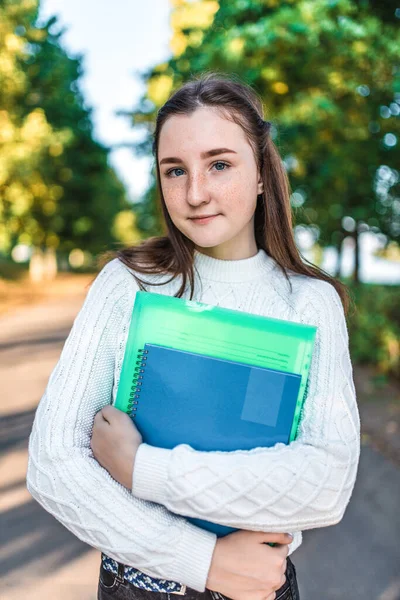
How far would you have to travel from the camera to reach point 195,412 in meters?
1.19

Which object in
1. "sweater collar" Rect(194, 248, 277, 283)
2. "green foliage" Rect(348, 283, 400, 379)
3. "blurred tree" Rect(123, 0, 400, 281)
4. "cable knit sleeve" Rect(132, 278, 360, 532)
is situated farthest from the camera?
"green foliage" Rect(348, 283, 400, 379)

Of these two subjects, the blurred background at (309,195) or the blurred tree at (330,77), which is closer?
the blurred background at (309,195)

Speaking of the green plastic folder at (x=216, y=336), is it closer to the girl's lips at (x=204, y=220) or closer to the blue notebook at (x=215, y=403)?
the blue notebook at (x=215, y=403)

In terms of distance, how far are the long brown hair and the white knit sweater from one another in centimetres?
21

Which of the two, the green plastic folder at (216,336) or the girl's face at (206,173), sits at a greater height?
the girl's face at (206,173)

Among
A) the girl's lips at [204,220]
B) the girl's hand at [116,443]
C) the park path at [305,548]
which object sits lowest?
the park path at [305,548]

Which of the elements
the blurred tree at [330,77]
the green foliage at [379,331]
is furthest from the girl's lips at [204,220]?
the green foliage at [379,331]

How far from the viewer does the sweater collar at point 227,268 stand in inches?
58.3

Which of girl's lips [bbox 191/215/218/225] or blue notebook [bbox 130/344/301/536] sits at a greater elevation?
girl's lips [bbox 191/215/218/225]

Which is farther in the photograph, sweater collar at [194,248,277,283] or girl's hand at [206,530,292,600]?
sweater collar at [194,248,277,283]

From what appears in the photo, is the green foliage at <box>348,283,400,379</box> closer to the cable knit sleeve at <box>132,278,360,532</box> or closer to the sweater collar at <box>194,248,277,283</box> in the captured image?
the sweater collar at <box>194,248,277,283</box>

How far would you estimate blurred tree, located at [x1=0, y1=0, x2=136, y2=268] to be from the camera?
1653cm

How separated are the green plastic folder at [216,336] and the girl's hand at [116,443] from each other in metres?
0.05

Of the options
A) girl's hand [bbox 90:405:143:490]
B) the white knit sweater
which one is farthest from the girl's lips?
girl's hand [bbox 90:405:143:490]
